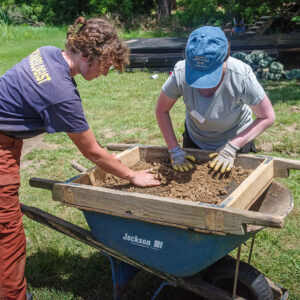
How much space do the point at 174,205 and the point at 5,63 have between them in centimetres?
1258

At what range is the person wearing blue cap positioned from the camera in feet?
6.79

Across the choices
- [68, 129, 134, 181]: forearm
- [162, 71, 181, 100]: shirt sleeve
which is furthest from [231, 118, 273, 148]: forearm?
[68, 129, 134, 181]: forearm

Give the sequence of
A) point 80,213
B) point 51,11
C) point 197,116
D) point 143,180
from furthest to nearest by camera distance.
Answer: point 51,11 < point 80,213 < point 197,116 < point 143,180

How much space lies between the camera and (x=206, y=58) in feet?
6.68

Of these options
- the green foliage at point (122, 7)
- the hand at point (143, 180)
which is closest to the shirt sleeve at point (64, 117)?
the hand at point (143, 180)

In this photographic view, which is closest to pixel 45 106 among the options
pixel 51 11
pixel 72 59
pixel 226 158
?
pixel 72 59

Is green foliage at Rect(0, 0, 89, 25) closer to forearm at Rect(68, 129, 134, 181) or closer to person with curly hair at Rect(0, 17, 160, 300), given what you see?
person with curly hair at Rect(0, 17, 160, 300)

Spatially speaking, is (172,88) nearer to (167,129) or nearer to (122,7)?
(167,129)

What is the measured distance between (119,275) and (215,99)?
1259 millimetres

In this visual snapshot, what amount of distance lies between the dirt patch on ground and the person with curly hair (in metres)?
0.26

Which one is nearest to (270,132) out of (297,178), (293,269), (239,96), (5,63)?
(297,178)

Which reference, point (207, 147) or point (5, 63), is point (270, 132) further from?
point (5, 63)

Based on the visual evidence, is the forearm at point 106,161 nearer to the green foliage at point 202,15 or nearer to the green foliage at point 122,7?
the green foliage at point 202,15

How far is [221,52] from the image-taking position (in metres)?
2.07
